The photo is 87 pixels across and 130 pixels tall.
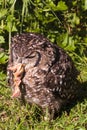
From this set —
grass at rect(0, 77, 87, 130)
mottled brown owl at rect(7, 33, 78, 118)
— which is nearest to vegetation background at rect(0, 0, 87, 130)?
grass at rect(0, 77, 87, 130)

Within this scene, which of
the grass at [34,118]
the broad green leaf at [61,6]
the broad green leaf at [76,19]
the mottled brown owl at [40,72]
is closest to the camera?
the mottled brown owl at [40,72]

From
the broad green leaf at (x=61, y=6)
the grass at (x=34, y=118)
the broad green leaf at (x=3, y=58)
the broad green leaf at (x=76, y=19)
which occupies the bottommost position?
the grass at (x=34, y=118)

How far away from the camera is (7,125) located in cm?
398

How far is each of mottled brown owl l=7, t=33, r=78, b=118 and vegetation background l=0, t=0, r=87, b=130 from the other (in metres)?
0.20

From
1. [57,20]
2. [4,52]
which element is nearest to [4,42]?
[4,52]

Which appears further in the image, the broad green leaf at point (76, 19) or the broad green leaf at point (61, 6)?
the broad green leaf at point (76, 19)

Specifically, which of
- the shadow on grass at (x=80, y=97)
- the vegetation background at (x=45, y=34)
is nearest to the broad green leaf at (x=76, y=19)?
the vegetation background at (x=45, y=34)

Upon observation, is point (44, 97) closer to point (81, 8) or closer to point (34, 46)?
point (34, 46)

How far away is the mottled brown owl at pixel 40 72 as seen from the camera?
12.1 feet

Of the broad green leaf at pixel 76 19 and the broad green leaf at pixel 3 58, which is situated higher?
the broad green leaf at pixel 76 19

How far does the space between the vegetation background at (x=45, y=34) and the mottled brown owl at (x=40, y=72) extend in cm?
20

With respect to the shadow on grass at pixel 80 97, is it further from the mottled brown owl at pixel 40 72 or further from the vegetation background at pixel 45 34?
the mottled brown owl at pixel 40 72

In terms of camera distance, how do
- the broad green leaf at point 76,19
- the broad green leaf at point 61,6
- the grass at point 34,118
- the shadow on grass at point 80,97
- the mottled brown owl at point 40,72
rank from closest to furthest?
the mottled brown owl at point 40,72 → the grass at point 34,118 → the shadow on grass at point 80,97 → the broad green leaf at point 61,6 → the broad green leaf at point 76,19

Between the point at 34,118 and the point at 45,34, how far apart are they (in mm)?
1243
